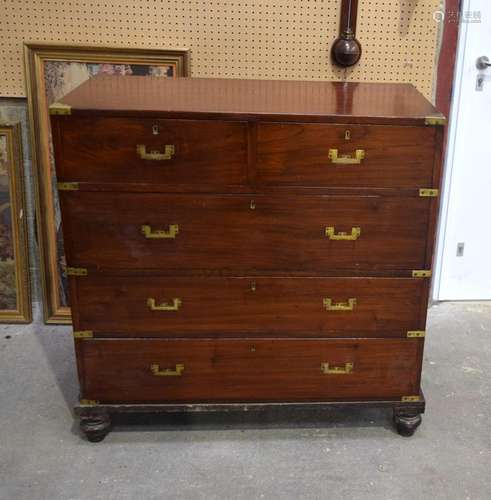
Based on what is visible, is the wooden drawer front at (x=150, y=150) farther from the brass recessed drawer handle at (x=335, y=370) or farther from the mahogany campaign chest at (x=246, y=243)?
the brass recessed drawer handle at (x=335, y=370)

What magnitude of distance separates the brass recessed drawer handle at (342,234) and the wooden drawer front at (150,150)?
0.33 m

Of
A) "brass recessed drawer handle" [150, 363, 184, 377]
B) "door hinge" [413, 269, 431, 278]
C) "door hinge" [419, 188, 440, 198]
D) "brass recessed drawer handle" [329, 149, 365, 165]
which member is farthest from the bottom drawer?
"brass recessed drawer handle" [329, 149, 365, 165]

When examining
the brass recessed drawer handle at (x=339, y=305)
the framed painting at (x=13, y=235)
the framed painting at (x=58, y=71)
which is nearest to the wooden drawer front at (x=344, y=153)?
the brass recessed drawer handle at (x=339, y=305)

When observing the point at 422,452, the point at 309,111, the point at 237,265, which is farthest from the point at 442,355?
the point at 309,111

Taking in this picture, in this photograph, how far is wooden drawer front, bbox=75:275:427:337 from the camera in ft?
7.33

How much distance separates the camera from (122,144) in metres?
2.07

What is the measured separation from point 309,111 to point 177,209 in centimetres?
52

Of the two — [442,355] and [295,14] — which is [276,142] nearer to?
[295,14]

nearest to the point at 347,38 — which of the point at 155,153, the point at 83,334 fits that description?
the point at 155,153

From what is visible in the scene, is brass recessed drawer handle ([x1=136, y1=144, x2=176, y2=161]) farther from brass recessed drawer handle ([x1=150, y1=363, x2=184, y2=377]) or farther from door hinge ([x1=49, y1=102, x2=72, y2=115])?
brass recessed drawer handle ([x1=150, y1=363, x2=184, y2=377])

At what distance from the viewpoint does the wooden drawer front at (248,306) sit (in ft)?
7.33

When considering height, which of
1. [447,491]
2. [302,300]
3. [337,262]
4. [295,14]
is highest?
[295,14]

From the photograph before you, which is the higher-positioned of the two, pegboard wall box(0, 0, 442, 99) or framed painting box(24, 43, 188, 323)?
pegboard wall box(0, 0, 442, 99)

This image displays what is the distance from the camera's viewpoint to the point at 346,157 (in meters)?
2.10
